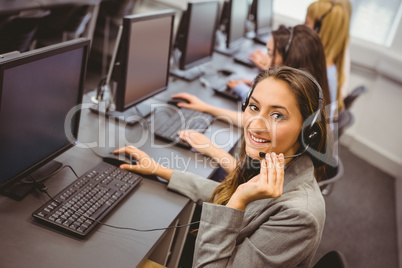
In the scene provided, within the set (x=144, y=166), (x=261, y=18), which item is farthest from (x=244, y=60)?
(x=144, y=166)

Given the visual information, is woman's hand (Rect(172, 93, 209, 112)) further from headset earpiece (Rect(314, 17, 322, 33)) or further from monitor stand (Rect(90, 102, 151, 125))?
headset earpiece (Rect(314, 17, 322, 33))

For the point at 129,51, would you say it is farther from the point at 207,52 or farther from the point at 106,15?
the point at 106,15

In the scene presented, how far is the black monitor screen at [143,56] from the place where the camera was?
1.73m

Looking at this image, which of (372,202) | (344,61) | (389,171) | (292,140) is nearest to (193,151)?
(292,140)

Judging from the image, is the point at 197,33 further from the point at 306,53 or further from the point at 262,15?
the point at 262,15

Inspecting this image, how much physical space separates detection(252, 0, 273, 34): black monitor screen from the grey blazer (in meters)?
2.62

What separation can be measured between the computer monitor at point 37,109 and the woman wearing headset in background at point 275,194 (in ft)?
1.90

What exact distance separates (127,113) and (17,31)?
1396 millimetres

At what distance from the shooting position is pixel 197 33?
2.59 meters

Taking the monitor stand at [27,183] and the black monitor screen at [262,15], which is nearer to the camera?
the monitor stand at [27,183]

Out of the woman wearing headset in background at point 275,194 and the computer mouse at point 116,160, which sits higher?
the woman wearing headset in background at point 275,194

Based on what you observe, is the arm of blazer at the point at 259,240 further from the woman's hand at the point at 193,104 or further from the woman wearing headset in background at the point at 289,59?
the woman's hand at the point at 193,104

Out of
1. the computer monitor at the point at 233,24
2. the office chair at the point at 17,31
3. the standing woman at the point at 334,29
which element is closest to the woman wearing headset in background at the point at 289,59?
the standing woman at the point at 334,29

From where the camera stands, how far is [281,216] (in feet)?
3.54
